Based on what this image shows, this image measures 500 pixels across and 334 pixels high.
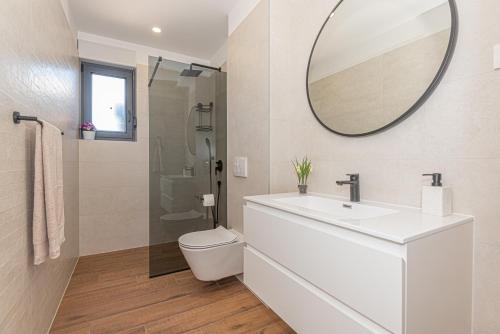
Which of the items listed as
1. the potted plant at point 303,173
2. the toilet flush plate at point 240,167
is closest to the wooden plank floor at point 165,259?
the toilet flush plate at point 240,167

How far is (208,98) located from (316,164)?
1366 mm

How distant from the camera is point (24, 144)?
1.14 meters

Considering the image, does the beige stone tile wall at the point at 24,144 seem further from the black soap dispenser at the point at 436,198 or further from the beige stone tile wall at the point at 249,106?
the black soap dispenser at the point at 436,198

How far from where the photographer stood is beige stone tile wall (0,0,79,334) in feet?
3.12

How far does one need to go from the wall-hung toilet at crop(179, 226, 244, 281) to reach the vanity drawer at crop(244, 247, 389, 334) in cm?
42

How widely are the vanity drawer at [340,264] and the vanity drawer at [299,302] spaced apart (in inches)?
1.6

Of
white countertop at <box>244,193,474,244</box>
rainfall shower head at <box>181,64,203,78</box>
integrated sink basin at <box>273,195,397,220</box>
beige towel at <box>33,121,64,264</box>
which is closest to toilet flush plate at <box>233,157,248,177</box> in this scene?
integrated sink basin at <box>273,195,397,220</box>

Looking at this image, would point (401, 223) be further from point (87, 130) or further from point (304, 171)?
point (87, 130)

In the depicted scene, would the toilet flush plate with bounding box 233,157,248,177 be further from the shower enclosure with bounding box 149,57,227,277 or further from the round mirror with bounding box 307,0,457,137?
the round mirror with bounding box 307,0,457,137

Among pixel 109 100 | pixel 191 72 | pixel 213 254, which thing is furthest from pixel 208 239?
pixel 109 100

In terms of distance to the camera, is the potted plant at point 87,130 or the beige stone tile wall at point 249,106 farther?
the potted plant at point 87,130

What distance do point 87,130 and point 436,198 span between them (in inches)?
123

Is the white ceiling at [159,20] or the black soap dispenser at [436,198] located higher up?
the white ceiling at [159,20]

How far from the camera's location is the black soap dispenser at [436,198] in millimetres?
957
